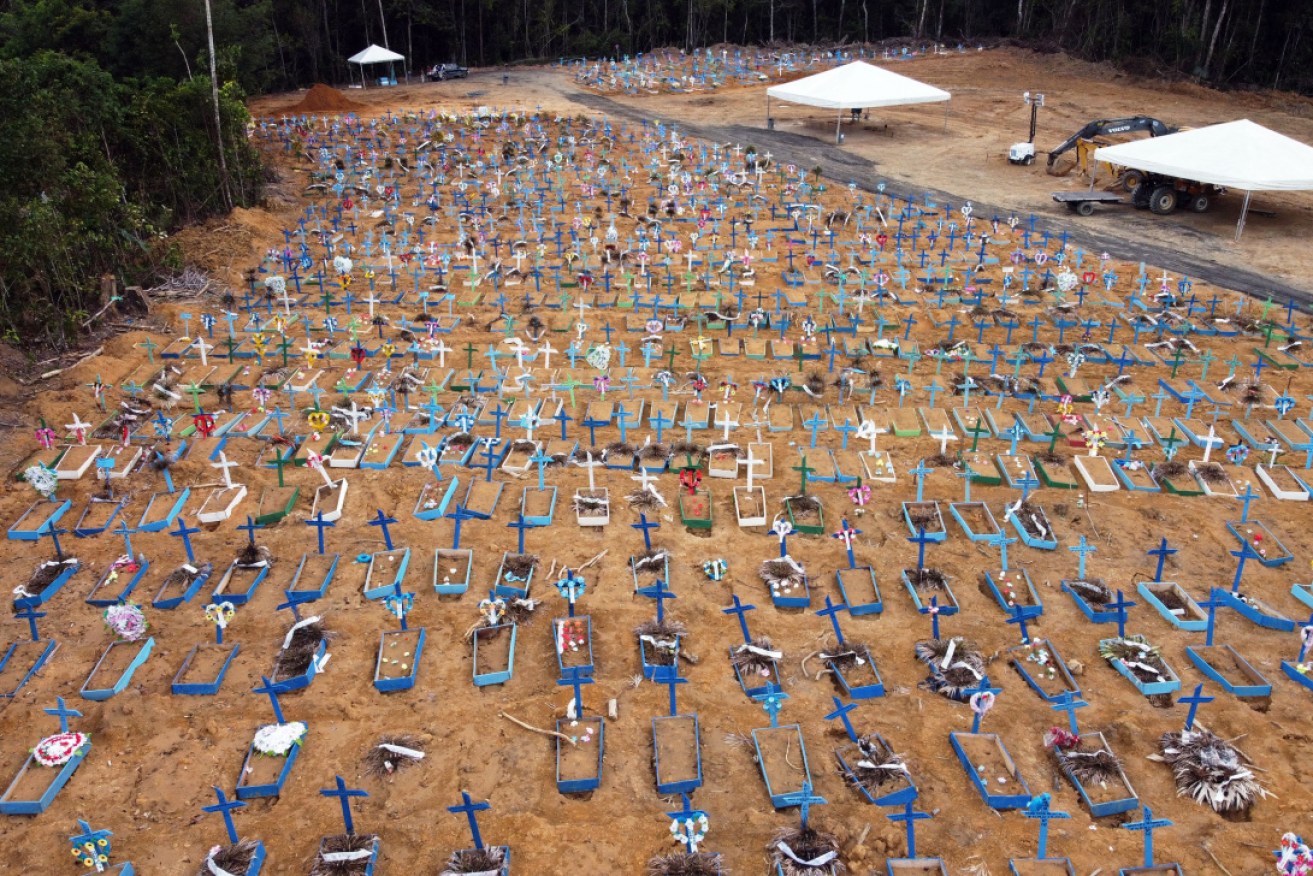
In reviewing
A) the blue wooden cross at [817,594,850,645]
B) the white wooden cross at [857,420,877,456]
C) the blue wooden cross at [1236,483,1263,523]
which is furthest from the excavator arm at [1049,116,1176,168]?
the blue wooden cross at [817,594,850,645]

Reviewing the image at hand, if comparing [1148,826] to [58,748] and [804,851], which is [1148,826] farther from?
[58,748]

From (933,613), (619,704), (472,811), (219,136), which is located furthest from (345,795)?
(219,136)

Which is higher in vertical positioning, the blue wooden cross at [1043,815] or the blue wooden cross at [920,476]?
the blue wooden cross at [920,476]

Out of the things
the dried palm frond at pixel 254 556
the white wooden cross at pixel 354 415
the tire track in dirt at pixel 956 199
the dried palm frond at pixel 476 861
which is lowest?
the dried palm frond at pixel 476 861

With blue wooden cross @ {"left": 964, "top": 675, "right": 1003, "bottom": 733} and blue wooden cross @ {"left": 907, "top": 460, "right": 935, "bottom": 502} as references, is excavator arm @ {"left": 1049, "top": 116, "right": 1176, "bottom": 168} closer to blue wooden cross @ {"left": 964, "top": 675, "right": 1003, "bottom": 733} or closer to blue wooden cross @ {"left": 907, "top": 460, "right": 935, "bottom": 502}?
blue wooden cross @ {"left": 907, "top": 460, "right": 935, "bottom": 502}

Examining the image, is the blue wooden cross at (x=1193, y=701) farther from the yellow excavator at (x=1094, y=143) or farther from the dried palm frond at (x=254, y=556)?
the yellow excavator at (x=1094, y=143)

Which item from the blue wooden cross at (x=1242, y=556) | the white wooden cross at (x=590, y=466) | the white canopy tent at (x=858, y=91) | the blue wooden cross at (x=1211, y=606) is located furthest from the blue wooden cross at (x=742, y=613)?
the white canopy tent at (x=858, y=91)

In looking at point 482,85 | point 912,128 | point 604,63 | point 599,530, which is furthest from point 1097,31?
point 599,530
